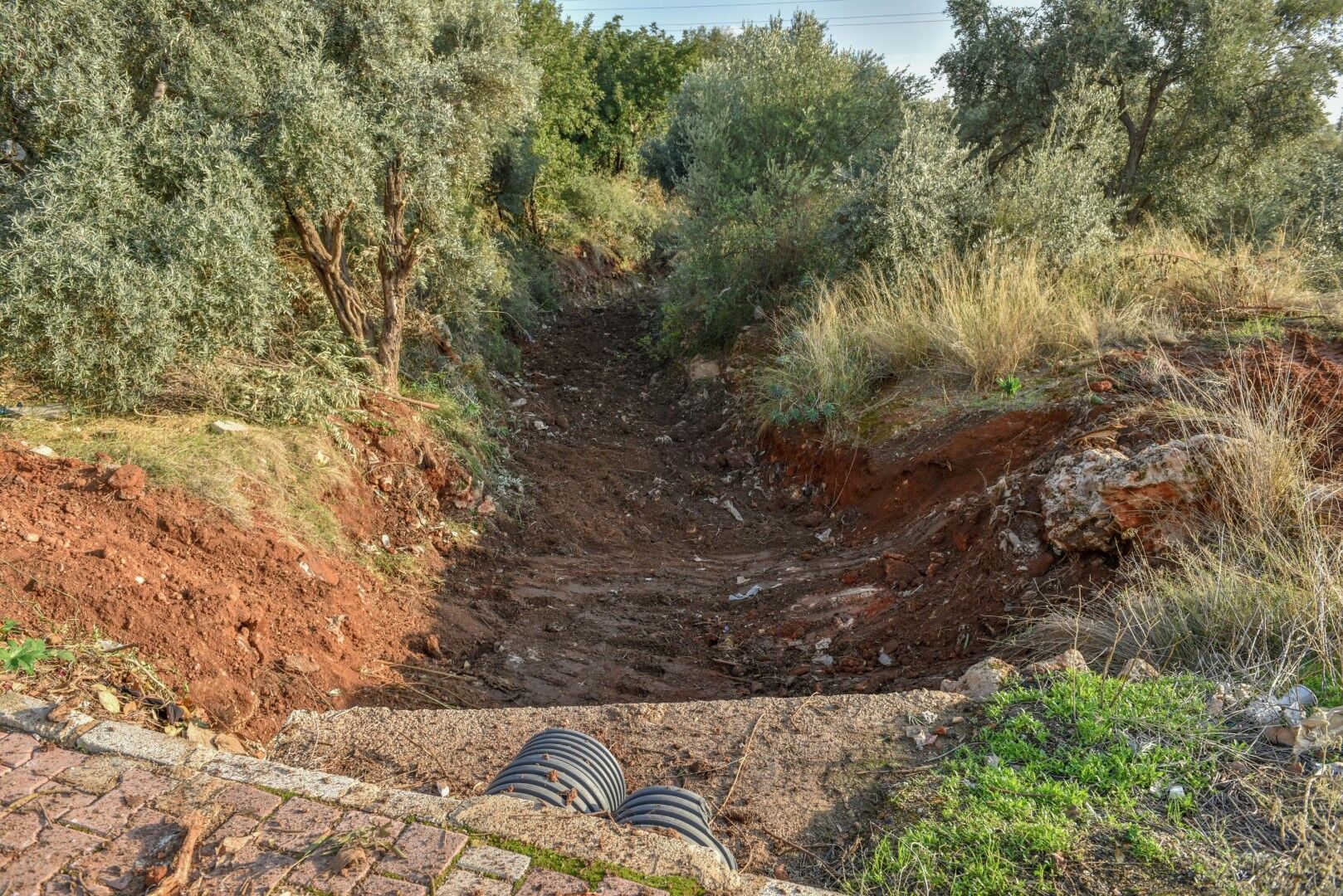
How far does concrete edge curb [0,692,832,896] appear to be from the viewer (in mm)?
2320

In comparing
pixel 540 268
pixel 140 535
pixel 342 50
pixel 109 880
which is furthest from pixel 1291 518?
pixel 540 268

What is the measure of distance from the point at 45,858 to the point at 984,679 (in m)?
3.32

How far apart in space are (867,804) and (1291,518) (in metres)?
2.77

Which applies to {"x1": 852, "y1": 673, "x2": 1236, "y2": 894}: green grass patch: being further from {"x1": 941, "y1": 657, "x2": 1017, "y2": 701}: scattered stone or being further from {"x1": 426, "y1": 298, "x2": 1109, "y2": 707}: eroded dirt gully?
{"x1": 426, "y1": 298, "x2": 1109, "y2": 707}: eroded dirt gully

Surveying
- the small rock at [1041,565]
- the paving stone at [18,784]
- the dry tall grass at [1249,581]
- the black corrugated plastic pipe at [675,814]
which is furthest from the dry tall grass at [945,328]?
the paving stone at [18,784]

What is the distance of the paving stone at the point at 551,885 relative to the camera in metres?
2.20

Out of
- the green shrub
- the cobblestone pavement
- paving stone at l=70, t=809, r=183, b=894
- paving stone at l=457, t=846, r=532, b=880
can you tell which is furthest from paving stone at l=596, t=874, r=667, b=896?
the green shrub

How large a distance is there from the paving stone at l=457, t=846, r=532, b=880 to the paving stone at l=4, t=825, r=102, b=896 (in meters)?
1.07

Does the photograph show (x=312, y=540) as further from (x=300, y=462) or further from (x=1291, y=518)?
(x=1291, y=518)

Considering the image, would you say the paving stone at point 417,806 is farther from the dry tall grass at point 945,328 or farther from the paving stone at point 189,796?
the dry tall grass at point 945,328

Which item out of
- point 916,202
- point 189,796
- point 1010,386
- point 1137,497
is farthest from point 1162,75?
point 189,796

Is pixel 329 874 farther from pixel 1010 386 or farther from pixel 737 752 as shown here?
pixel 1010 386

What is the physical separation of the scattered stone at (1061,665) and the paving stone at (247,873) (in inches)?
112

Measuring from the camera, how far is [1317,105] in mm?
10008
